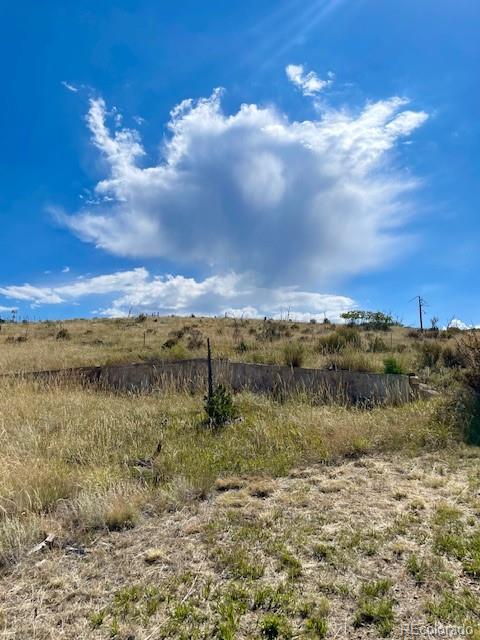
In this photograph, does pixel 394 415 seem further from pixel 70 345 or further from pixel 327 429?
pixel 70 345

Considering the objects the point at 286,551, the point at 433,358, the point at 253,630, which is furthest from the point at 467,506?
the point at 433,358

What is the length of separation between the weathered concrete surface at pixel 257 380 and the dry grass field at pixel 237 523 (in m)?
1.15

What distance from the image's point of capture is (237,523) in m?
3.71

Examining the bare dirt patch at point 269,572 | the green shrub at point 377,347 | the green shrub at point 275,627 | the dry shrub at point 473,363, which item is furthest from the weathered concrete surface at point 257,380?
the green shrub at point 377,347

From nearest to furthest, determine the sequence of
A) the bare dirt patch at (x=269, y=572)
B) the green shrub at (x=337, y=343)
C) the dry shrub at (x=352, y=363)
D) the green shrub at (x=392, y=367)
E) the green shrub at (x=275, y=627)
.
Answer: the green shrub at (x=275, y=627) → the bare dirt patch at (x=269, y=572) → the green shrub at (x=392, y=367) → the dry shrub at (x=352, y=363) → the green shrub at (x=337, y=343)

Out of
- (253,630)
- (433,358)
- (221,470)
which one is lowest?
(253,630)

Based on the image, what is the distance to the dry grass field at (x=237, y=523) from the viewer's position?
100 inches

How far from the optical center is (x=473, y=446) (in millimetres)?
5723

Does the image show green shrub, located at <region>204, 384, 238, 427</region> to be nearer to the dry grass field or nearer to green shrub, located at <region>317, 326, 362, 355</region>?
the dry grass field

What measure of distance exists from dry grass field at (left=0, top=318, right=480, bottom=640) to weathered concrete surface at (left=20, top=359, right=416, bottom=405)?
115 cm

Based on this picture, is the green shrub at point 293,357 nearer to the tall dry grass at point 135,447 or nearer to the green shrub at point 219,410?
the tall dry grass at point 135,447

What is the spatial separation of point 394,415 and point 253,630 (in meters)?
5.22

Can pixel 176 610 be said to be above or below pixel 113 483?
below

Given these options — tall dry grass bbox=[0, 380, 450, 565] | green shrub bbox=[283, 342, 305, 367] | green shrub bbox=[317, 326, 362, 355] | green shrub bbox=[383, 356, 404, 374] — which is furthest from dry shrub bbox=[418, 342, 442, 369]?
tall dry grass bbox=[0, 380, 450, 565]
